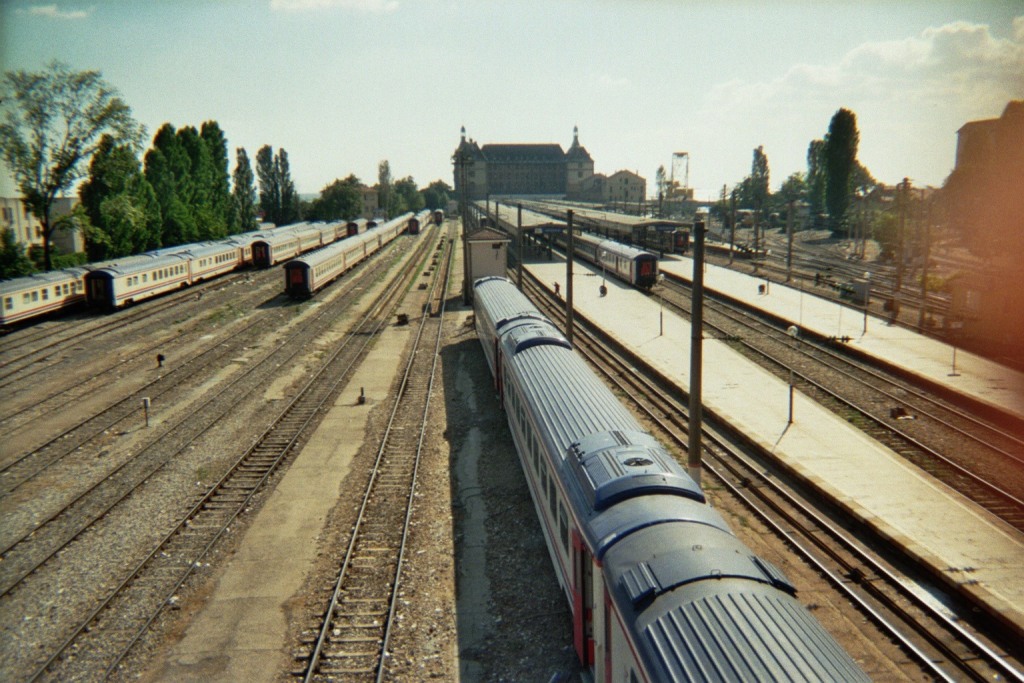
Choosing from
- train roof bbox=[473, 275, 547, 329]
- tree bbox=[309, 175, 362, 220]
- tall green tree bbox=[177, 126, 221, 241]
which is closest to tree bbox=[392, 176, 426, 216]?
tree bbox=[309, 175, 362, 220]

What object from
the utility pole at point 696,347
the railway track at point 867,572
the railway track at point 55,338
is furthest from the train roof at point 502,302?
the railway track at point 55,338

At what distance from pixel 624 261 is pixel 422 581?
135 ft

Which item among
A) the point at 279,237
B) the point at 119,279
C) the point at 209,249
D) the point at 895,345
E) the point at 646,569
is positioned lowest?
the point at 895,345

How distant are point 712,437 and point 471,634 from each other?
37.9ft

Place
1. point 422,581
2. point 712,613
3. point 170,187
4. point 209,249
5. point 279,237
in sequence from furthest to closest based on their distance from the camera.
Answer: point 170,187 → point 279,237 → point 209,249 → point 422,581 → point 712,613

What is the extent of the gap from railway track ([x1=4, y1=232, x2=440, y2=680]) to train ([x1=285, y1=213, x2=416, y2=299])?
20.5 meters

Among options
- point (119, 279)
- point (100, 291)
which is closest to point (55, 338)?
point (100, 291)

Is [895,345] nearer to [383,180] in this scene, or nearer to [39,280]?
[39,280]

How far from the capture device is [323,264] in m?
51.4

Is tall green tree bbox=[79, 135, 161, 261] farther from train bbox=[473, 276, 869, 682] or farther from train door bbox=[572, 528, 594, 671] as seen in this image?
train door bbox=[572, 528, 594, 671]

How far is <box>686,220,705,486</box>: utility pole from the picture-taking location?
38.1ft

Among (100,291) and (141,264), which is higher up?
(141,264)

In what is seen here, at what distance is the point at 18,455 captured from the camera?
20703 millimetres

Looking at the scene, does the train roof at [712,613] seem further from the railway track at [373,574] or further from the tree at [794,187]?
the tree at [794,187]
